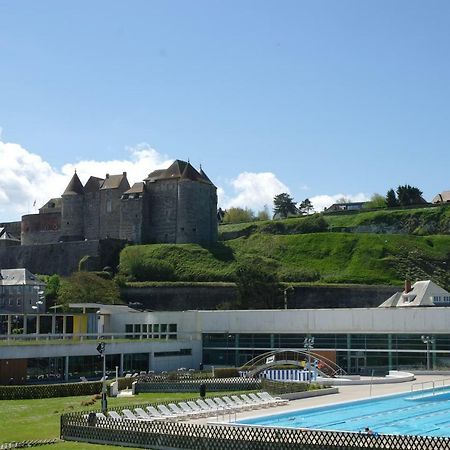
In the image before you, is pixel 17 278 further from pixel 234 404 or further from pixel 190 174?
pixel 234 404

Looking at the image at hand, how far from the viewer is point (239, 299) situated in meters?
84.7

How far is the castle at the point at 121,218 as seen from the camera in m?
104

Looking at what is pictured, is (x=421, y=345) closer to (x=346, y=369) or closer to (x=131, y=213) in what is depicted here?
(x=346, y=369)

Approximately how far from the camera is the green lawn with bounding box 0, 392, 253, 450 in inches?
992

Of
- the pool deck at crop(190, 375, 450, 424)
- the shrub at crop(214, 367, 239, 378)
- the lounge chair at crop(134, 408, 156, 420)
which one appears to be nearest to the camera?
the lounge chair at crop(134, 408, 156, 420)

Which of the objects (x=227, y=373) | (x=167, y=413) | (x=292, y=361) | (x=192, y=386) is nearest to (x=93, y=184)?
(x=227, y=373)

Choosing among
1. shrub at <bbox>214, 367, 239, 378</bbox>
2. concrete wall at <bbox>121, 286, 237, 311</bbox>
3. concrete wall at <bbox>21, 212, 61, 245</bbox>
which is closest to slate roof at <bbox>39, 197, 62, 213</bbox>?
concrete wall at <bbox>21, 212, 61, 245</bbox>

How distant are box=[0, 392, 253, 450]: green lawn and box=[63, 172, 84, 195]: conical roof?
253 ft

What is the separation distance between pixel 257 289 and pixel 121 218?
→ 31.0 meters

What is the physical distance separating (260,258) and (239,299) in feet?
51.3

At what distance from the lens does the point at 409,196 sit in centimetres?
13462

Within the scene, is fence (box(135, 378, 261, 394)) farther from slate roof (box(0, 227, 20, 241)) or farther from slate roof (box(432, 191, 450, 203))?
slate roof (box(432, 191, 450, 203))

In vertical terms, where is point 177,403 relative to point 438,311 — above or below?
below

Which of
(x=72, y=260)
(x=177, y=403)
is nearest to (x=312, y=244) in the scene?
(x=72, y=260)
